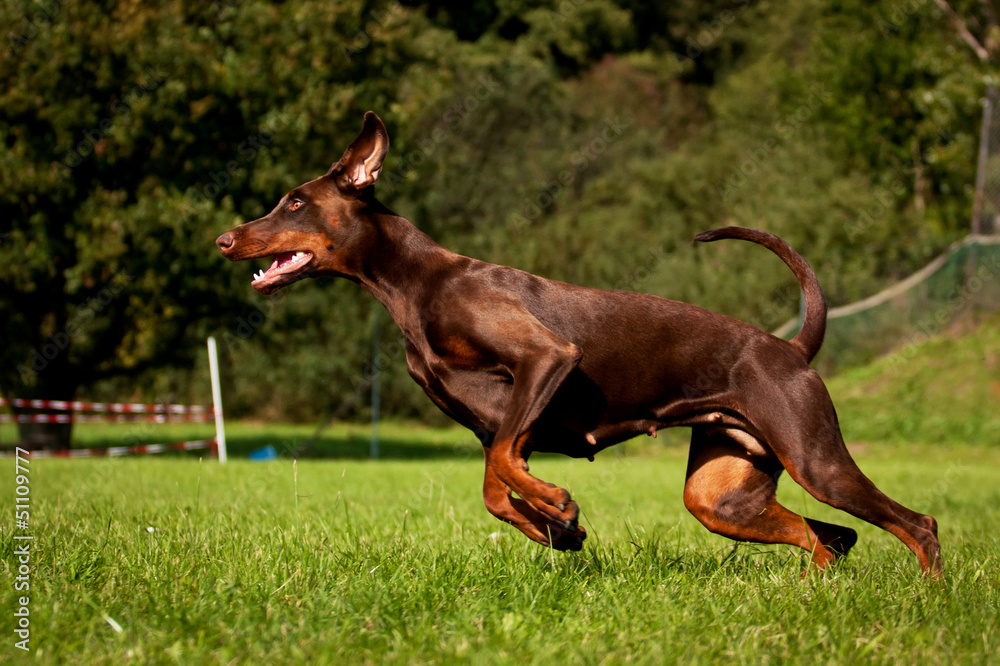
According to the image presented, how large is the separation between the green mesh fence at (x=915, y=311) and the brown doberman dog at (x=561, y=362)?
1408 cm

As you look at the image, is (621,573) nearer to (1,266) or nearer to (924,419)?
(1,266)

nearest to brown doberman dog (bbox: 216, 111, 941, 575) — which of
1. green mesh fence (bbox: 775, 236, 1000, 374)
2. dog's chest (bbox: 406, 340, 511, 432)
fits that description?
dog's chest (bbox: 406, 340, 511, 432)

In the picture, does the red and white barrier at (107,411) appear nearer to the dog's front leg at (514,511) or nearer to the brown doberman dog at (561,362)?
the brown doberman dog at (561,362)

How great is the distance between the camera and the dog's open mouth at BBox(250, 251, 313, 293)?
409 cm

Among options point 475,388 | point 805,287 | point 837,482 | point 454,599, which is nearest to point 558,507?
point 454,599

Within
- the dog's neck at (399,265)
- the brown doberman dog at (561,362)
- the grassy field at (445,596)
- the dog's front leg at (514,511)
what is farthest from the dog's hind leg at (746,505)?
the dog's neck at (399,265)

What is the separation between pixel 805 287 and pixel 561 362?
154 cm

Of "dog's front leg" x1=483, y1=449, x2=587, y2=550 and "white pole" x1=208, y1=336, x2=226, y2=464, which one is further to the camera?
"white pole" x1=208, y1=336, x2=226, y2=464

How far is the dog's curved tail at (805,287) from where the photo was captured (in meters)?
4.35

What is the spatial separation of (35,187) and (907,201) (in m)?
25.0

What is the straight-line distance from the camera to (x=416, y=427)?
88.3 ft

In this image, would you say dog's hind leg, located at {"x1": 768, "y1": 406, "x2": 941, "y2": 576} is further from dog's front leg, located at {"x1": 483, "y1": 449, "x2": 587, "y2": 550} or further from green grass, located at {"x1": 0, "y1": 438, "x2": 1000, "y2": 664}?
dog's front leg, located at {"x1": 483, "y1": 449, "x2": 587, "y2": 550}

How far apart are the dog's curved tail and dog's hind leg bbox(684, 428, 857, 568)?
59cm

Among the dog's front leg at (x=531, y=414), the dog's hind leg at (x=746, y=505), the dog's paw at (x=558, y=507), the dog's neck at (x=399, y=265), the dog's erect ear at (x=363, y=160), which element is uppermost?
the dog's erect ear at (x=363, y=160)
